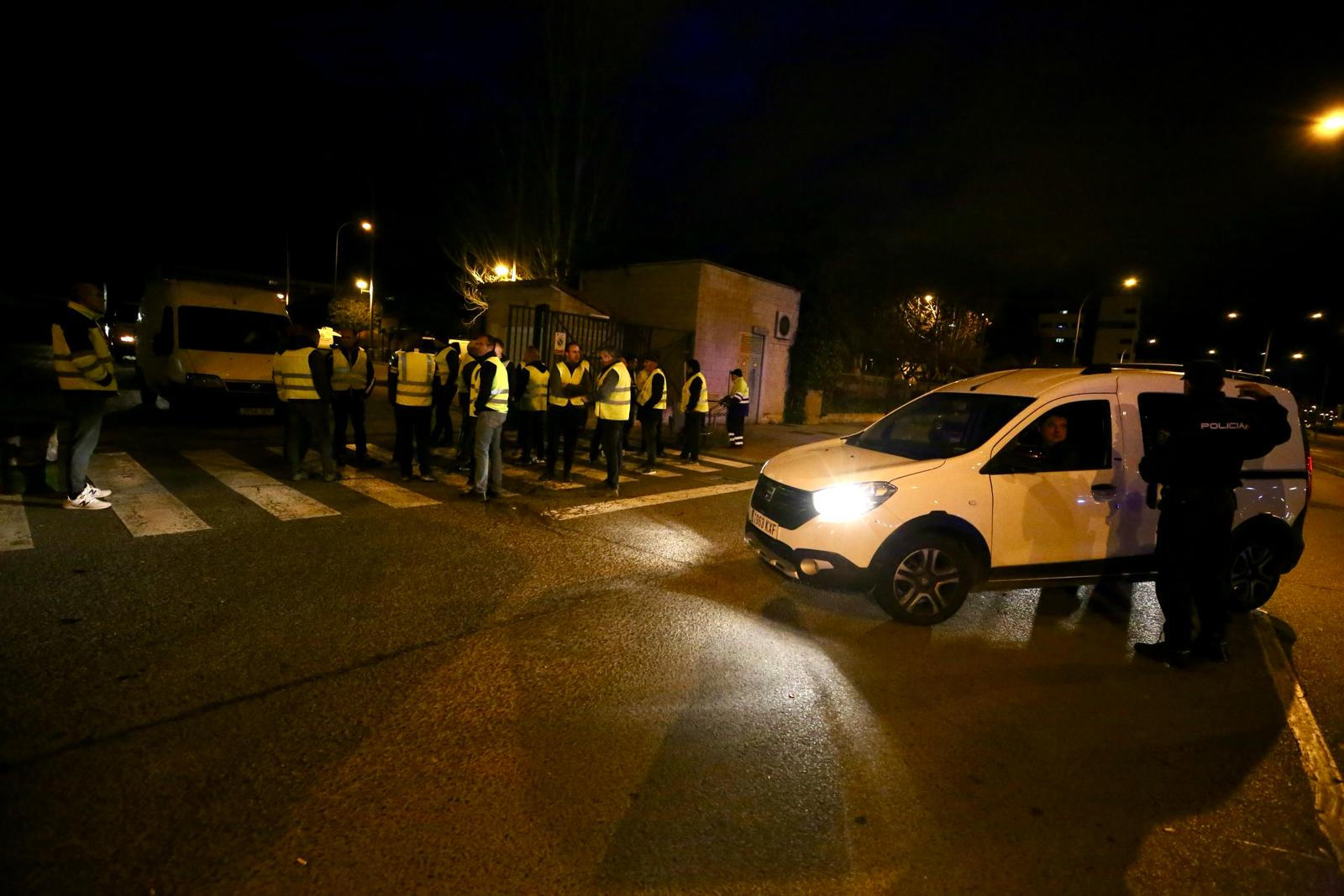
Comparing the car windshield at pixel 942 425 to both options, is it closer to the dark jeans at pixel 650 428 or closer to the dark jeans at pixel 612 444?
the dark jeans at pixel 612 444

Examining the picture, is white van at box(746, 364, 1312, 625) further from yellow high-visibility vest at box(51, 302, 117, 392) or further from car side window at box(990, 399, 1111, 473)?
yellow high-visibility vest at box(51, 302, 117, 392)

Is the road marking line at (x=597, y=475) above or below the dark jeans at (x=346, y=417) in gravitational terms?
below

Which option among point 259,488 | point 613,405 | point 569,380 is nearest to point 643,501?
point 613,405

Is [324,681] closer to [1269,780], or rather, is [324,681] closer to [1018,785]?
[1018,785]

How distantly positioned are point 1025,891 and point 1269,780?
172 cm

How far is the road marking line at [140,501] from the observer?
5.97 metres

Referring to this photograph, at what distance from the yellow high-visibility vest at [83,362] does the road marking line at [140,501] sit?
3.94ft

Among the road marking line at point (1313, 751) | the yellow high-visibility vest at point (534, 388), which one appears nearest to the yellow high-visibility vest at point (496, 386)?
the yellow high-visibility vest at point (534, 388)

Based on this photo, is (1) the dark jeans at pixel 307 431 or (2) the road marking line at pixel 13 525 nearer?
(2) the road marking line at pixel 13 525

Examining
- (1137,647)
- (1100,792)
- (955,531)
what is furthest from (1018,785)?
(1137,647)

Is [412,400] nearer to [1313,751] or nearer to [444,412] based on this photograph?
[444,412]

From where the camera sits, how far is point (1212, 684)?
4141mm

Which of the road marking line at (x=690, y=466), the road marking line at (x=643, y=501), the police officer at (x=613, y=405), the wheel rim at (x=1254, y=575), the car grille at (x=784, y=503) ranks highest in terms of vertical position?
the police officer at (x=613, y=405)

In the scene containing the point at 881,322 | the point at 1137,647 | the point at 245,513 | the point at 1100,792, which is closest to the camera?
the point at 1100,792
